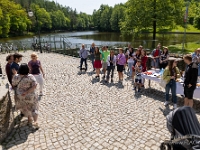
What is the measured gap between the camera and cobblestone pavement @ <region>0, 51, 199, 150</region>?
4.51m

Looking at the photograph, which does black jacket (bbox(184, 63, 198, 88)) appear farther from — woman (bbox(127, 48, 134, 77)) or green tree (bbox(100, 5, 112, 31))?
green tree (bbox(100, 5, 112, 31))

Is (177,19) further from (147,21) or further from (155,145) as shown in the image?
(155,145)

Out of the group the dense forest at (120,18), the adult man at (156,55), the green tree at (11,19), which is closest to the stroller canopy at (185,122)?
the adult man at (156,55)

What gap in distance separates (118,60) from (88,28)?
12306 cm

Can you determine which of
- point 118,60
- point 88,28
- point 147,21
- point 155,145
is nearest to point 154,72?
point 118,60

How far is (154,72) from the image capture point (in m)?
8.18

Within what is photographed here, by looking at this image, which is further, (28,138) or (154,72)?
(154,72)

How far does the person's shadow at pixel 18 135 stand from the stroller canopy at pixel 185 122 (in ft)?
11.9

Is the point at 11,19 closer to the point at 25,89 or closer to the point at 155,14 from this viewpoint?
the point at 155,14

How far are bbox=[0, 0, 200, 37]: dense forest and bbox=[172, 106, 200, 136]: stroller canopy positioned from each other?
537 inches

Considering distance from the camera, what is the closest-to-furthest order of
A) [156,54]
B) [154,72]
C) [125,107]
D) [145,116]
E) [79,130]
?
[79,130] → [145,116] → [125,107] → [154,72] → [156,54]

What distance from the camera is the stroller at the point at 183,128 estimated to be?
2706 millimetres

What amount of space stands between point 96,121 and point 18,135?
2154mm

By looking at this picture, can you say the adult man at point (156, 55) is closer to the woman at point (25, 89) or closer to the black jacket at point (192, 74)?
the black jacket at point (192, 74)
